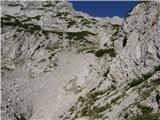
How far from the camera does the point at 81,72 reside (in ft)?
175

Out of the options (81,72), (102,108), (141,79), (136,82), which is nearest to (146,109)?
(102,108)

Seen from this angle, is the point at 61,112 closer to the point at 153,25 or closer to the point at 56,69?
the point at 153,25

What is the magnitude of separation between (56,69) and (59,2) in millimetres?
52703

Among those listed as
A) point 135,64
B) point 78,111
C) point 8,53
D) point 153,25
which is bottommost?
point 78,111

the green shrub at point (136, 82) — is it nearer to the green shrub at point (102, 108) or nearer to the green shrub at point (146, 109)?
the green shrub at point (102, 108)

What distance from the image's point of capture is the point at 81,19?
106562 millimetres

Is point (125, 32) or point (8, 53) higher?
point (8, 53)

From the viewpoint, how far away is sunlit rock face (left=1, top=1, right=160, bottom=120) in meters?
38.1

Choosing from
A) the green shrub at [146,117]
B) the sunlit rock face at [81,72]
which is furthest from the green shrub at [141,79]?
the green shrub at [146,117]

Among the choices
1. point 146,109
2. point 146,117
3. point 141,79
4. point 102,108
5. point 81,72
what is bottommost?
point 146,117

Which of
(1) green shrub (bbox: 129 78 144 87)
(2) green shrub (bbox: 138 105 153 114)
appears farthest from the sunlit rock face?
(2) green shrub (bbox: 138 105 153 114)

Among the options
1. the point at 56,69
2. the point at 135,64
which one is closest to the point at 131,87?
the point at 135,64

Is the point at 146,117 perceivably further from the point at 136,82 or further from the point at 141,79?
the point at 141,79

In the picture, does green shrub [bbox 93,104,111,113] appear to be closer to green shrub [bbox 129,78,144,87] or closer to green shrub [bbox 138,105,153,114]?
green shrub [bbox 129,78,144,87]
